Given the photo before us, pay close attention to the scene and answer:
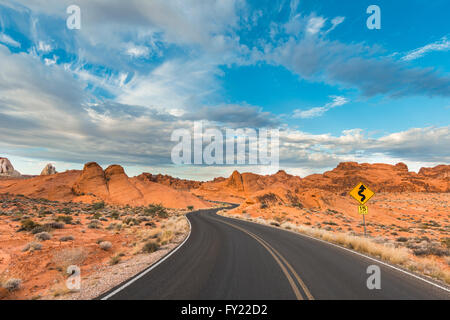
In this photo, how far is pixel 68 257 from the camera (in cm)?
1040

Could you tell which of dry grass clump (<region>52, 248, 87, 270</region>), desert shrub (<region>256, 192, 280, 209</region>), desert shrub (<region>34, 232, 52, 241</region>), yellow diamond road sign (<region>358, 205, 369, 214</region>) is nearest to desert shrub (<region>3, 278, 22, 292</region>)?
dry grass clump (<region>52, 248, 87, 270</region>)

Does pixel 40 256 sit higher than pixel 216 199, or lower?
higher

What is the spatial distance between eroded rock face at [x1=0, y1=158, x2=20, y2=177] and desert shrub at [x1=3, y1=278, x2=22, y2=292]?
13981 centimetres

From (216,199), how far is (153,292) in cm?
9941

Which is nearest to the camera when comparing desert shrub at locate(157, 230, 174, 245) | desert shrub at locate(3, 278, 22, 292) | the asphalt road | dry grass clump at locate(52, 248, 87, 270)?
the asphalt road

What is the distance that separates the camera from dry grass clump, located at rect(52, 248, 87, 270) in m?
9.88

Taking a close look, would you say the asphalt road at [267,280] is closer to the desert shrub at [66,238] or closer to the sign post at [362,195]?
the sign post at [362,195]

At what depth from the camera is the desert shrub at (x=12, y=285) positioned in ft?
23.5

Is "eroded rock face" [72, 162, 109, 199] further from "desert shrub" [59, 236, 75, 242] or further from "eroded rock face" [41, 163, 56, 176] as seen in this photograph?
"desert shrub" [59, 236, 75, 242]

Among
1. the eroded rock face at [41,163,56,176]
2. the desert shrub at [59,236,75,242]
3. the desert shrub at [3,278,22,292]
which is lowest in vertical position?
the desert shrub at [59,236,75,242]
